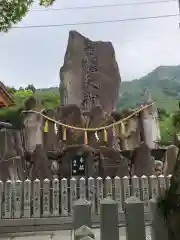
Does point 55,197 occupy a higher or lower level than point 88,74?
lower

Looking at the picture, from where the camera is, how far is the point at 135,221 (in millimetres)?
3238

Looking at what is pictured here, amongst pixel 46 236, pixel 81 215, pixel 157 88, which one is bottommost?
pixel 46 236

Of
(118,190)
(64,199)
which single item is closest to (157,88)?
(118,190)

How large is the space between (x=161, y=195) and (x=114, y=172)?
780 centimetres

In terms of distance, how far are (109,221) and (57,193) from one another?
5717 millimetres

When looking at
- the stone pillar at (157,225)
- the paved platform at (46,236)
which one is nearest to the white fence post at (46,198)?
the paved platform at (46,236)

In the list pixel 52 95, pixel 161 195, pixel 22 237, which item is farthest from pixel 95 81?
pixel 52 95

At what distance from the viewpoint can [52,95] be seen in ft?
126

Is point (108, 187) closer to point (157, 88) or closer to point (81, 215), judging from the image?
point (81, 215)

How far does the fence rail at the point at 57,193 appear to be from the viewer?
336 inches

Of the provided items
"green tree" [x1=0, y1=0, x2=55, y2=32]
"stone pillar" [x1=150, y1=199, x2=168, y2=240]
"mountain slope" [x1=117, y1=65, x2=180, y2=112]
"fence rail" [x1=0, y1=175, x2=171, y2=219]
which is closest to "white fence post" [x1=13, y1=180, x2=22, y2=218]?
"fence rail" [x1=0, y1=175, x2=171, y2=219]

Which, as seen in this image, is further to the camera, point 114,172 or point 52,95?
point 52,95

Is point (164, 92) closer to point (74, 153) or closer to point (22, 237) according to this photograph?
point (74, 153)

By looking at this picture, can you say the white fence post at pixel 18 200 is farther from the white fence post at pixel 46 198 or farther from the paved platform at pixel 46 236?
the paved platform at pixel 46 236
